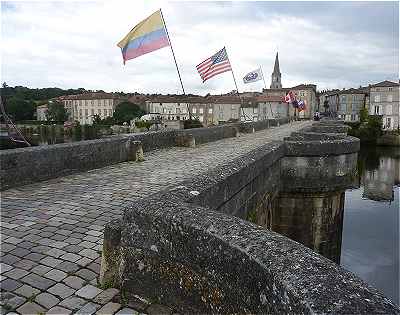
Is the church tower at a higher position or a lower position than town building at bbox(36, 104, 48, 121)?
A: higher

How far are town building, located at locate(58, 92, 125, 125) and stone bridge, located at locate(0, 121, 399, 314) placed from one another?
→ 9470 cm

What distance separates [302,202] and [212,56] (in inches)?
484

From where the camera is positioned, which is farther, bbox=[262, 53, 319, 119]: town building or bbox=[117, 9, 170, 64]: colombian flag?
bbox=[262, 53, 319, 119]: town building

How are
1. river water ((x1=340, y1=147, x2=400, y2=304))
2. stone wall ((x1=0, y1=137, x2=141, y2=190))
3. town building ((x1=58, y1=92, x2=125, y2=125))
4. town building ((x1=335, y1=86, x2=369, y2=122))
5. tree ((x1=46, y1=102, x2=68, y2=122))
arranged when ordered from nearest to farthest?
1. stone wall ((x1=0, y1=137, x2=141, y2=190))
2. river water ((x1=340, y1=147, x2=400, y2=304))
3. town building ((x1=335, y1=86, x2=369, y2=122))
4. tree ((x1=46, y1=102, x2=68, y2=122))
5. town building ((x1=58, y1=92, x2=125, y2=125))

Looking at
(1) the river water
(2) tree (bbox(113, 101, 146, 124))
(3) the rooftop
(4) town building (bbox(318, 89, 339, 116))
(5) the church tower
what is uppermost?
(5) the church tower

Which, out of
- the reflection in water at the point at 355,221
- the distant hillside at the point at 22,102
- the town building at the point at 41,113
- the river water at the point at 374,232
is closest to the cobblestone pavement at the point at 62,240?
the reflection in water at the point at 355,221

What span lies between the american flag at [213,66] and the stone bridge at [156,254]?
561 inches

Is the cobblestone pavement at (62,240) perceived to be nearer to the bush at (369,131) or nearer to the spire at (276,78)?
the bush at (369,131)

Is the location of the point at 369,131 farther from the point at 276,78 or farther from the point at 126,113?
the point at 126,113

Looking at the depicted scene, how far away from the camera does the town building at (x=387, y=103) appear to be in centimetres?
7308

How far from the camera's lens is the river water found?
17.0 metres

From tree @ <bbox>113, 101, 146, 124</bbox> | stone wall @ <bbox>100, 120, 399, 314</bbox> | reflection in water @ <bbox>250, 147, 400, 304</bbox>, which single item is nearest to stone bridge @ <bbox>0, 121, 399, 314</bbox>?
stone wall @ <bbox>100, 120, 399, 314</bbox>

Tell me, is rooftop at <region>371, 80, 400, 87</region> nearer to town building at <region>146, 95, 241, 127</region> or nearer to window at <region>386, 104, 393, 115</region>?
window at <region>386, 104, 393, 115</region>

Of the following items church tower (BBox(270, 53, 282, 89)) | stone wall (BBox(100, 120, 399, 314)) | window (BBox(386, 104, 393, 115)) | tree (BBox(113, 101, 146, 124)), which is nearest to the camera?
stone wall (BBox(100, 120, 399, 314))
